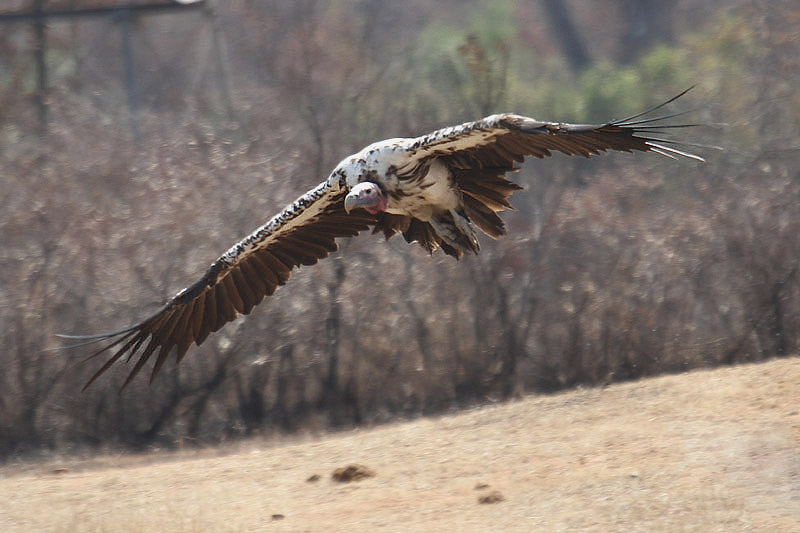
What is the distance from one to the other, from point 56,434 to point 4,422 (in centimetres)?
60

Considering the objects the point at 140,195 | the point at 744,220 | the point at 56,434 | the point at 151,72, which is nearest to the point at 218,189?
the point at 140,195

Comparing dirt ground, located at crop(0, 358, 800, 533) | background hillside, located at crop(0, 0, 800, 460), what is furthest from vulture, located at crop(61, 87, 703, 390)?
background hillside, located at crop(0, 0, 800, 460)

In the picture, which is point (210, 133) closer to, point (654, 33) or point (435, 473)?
point (435, 473)

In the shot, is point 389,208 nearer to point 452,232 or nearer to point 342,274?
point 452,232

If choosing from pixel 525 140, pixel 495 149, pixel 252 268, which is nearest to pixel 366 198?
pixel 495 149

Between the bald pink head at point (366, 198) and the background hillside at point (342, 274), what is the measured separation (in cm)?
684

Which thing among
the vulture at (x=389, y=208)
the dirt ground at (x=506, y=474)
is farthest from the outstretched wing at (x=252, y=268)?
the dirt ground at (x=506, y=474)

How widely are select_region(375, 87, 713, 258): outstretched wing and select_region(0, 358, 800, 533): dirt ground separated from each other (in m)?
2.51

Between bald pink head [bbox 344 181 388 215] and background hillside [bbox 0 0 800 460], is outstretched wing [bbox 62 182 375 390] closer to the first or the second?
bald pink head [bbox 344 181 388 215]

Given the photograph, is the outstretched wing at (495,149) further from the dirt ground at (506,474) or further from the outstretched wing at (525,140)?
the dirt ground at (506,474)

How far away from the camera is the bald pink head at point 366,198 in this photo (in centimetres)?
700

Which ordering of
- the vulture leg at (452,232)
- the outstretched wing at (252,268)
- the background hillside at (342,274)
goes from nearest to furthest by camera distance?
1. the vulture leg at (452,232)
2. the outstretched wing at (252,268)
3. the background hillside at (342,274)

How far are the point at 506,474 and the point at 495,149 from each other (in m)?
4.12

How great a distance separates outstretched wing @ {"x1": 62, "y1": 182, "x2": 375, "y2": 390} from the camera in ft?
25.7
